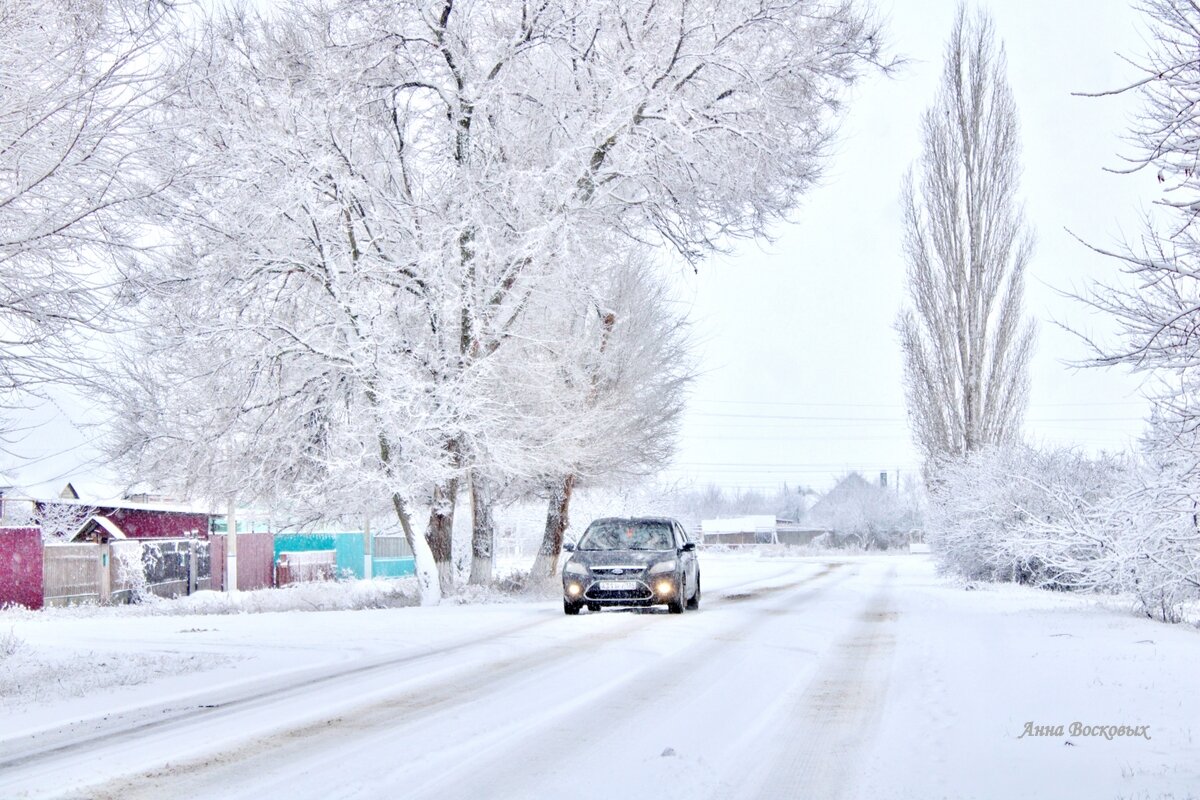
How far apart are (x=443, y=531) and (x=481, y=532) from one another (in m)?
1.51

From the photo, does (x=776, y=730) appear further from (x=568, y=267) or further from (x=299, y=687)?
(x=568, y=267)

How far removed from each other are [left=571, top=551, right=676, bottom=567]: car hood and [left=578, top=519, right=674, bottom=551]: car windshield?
21.7 inches

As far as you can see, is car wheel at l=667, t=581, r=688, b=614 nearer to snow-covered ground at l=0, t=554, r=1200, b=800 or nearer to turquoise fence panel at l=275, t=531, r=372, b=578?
snow-covered ground at l=0, t=554, r=1200, b=800

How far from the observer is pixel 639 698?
890cm

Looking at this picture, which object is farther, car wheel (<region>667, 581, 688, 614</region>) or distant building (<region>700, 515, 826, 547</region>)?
distant building (<region>700, 515, 826, 547</region>)

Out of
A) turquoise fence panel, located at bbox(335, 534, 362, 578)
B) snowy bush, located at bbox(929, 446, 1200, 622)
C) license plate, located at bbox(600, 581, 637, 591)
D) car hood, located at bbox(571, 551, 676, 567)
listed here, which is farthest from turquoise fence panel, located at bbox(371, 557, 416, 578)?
license plate, located at bbox(600, 581, 637, 591)

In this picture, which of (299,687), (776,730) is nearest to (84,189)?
(299,687)

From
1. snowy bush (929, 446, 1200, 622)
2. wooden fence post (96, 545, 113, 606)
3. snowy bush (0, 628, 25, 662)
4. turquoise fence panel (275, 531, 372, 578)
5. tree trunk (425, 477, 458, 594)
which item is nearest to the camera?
snowy bush (0, 628, 25, 662)

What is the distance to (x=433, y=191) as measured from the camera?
21844 mm

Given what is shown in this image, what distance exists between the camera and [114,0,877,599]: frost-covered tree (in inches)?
768

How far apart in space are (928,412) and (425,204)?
21.1 meters

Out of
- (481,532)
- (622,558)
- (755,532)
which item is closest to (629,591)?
(622,558)

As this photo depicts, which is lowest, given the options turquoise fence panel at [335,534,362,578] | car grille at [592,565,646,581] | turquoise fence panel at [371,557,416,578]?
turquoise fence panel at [371,557,416,578]

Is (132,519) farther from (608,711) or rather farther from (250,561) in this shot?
(608,711)
